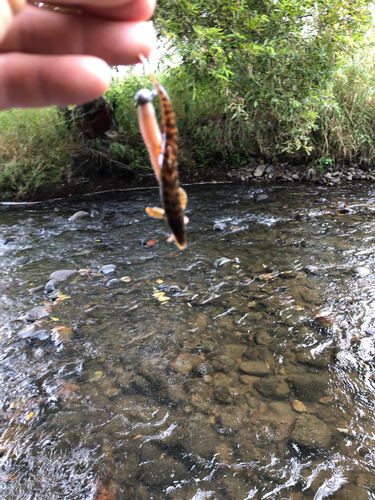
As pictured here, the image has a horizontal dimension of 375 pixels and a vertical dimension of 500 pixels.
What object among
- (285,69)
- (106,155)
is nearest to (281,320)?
(285,69)

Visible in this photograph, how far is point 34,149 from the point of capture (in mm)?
9383

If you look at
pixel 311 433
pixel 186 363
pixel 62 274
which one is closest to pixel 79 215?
pixel 62 274

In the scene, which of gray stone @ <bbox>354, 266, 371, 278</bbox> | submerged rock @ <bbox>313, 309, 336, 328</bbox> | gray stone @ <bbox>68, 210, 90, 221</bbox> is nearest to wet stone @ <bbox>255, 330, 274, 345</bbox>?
submerged rock @ <bbox>313, 309, 336, 328</bbox>

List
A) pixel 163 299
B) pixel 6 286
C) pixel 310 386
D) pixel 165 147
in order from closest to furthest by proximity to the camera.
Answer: pixel 165 147 → pixel 310 386 → pixel 163 299 → pixel 6 286

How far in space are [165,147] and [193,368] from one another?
3.06 metres

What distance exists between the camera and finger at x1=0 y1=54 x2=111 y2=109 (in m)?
1.00

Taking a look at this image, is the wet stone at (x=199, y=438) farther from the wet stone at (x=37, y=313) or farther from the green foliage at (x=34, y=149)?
the green foliage at (x=34, y=149)

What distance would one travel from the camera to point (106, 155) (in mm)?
9227

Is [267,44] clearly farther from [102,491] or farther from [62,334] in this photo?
[102,491]

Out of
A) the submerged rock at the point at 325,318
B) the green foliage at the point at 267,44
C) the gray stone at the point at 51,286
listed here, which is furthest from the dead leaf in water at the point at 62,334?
the green foliage at the point at 267,44

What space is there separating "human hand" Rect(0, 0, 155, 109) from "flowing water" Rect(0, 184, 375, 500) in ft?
8.89

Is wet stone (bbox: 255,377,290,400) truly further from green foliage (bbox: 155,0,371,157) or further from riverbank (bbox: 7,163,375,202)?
riverbank (bbox: 7,163,375,202)

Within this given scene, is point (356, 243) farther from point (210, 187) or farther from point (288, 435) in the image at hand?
point (210, 187)

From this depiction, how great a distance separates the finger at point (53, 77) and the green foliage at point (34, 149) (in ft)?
29.0
